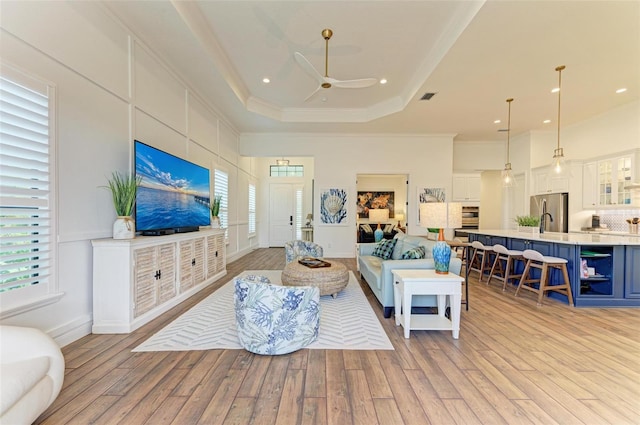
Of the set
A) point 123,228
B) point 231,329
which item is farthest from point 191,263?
point 231,329

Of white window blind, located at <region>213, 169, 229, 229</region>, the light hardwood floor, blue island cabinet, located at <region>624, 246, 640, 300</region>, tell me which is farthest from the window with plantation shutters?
blue island cabinet, located at <region>624, 246, 640, 300</region>

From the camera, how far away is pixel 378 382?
1.97 metres

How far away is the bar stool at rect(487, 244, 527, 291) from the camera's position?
4.23 meters

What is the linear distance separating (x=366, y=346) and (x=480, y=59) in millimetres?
3944

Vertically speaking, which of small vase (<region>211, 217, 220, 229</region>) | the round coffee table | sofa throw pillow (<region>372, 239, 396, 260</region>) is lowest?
the round coffee table

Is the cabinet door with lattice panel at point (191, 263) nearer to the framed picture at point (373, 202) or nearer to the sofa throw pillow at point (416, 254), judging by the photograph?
the sofa throw pillow at point (416, 254)

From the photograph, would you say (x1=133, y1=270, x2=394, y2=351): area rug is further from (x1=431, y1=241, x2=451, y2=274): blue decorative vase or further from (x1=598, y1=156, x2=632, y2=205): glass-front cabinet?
(x1=598, y1=156, x2=632, y2=205): glass-front cabinet

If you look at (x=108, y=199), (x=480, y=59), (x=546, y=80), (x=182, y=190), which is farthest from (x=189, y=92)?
(x=546, y=80)

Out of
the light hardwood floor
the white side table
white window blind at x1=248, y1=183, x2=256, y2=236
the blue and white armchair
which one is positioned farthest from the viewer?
white window blind at x1=248, y1=183, x2=256, y2=236

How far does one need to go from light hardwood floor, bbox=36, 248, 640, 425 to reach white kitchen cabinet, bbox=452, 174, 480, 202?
16.5 feet

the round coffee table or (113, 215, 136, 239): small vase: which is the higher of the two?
(113, 215, 136, 239): small vase

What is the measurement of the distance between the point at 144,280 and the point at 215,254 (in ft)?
6.02

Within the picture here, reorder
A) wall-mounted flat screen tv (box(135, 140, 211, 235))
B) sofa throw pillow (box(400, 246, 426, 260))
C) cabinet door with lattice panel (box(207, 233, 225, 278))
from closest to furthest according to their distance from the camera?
1. wall-mounted flat screen tv (box(135, 140, 211, 235))
2. sofa throw pillow (box(400, 246, 426, 260))
3. cabinet door with lattice panel (box(207, 233, 225, 278))

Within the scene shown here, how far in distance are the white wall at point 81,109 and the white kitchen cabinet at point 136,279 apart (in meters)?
0.13
